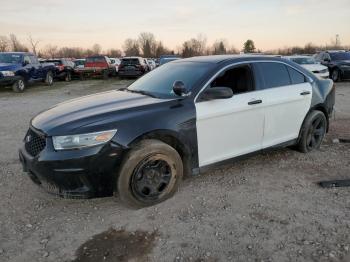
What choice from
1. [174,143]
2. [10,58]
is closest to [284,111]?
[174,143]

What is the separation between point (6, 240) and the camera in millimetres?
3369

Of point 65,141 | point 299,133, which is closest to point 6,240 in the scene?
point 65,141

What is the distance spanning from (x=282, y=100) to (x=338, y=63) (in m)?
14.9

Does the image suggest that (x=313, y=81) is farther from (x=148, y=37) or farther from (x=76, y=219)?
(x=148, y=37)

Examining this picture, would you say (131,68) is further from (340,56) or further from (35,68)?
(340,56)

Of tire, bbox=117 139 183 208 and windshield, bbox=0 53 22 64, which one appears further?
windshield, bbox=0 53 22 64

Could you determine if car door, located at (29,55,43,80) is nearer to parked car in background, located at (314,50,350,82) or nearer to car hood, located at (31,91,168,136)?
car hood, located at (31,91,168,136)

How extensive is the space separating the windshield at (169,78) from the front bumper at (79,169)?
1171 mm

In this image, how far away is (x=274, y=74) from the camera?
16.5ft

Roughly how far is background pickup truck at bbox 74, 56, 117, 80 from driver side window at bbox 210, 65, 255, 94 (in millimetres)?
19406

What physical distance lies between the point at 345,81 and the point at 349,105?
950 cm

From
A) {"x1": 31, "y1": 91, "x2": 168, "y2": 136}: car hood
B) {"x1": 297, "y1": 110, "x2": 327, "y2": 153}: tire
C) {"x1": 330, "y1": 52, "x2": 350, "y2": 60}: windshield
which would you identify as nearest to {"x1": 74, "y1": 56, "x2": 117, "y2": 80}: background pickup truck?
{"x1": 330, "y1": 52, "x2": 350, "y2": 60}: windshield

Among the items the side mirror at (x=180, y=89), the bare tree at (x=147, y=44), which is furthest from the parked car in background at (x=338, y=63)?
the bare tree at (x=147, y=44)

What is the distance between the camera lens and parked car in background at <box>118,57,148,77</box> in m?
22.0
